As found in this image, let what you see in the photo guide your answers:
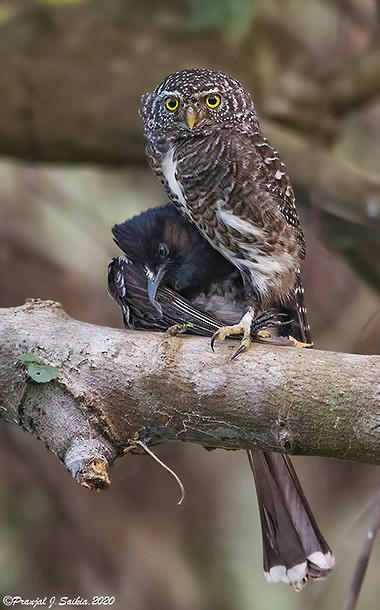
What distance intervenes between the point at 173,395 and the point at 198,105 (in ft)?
3.47

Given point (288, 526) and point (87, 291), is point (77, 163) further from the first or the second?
point (288, 526)

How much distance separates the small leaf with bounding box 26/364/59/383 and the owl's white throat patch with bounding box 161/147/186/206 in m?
0.81

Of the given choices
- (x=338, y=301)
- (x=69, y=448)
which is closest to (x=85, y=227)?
(x=338, y=301)

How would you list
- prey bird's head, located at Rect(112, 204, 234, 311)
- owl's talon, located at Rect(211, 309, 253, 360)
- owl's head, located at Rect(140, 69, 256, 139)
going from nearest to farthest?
owl's talon, located at Rect(211, 309, 253, 360) < owl's head, located at Rect(140, 69, 256, 139) < prey bird's head, located at Rect(112, 204, 234, 311)

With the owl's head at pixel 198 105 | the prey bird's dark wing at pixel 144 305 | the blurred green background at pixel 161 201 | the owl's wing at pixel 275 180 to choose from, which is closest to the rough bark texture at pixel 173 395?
the prey bird's dark wing at pixel 144 305

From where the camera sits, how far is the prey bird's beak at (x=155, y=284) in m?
3.02

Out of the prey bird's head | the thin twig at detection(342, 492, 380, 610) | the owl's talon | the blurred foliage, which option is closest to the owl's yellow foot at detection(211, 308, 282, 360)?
the owl's talon

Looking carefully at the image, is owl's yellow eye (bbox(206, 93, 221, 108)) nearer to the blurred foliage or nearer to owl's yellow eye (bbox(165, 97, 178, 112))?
owl's yellow eye (bbox(165, 97, 178, 112))

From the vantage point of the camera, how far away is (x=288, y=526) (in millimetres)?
3082

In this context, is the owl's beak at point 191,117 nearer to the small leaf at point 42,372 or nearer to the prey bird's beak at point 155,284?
the prey bird's beak at point 155,284

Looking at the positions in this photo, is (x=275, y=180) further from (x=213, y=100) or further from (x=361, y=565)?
(x=361, y=565)

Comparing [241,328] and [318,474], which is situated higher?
[241,328]

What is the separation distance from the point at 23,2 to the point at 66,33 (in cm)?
42

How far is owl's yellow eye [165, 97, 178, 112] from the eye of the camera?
10.1ft
